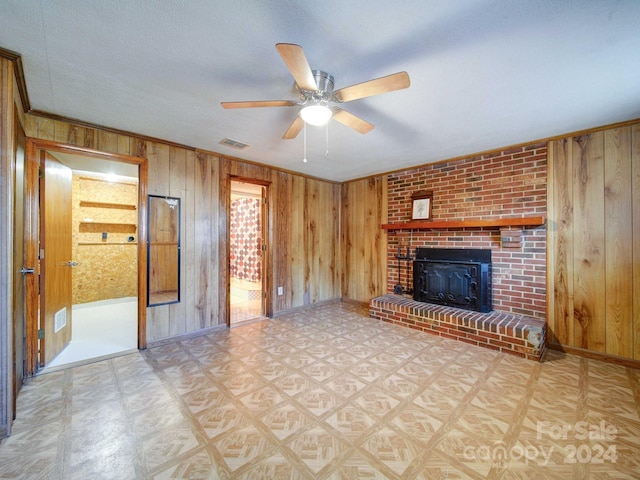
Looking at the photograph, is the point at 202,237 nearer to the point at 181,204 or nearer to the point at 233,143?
the point at 181,204

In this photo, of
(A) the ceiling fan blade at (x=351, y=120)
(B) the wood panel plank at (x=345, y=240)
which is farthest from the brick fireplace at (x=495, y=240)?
(A) the ceiling fan blade at (x=351, y=120)

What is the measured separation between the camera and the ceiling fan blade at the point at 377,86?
1.42 meters

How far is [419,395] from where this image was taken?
79.0 inches

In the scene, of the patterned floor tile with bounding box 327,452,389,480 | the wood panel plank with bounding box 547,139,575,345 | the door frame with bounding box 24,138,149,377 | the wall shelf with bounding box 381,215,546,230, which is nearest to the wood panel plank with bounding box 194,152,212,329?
the door frame with bounding box 24,138,149,377

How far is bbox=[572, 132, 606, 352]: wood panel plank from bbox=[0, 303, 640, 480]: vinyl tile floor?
1.18ft

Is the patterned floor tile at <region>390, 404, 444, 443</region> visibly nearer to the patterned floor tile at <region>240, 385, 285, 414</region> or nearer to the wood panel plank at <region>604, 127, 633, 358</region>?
the patterned floor tile at <region>240, 385, 285, 414</region>

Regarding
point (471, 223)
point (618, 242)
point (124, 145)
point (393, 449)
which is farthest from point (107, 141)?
point (618, 242)

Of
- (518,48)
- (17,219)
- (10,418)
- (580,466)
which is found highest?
(518,48)

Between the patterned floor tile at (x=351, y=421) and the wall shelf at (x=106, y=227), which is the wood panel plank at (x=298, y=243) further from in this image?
the wall shelf at (x=106, y=227)

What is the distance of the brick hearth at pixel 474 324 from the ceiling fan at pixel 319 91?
2.48 meters

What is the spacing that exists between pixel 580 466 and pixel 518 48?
2.38 metres

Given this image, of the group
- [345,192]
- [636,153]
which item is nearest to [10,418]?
[345,192]

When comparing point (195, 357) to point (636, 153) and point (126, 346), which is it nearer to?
point (126, 346)

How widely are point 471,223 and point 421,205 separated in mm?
816
